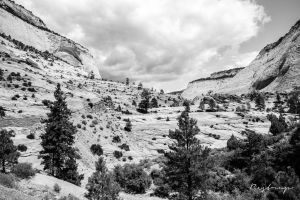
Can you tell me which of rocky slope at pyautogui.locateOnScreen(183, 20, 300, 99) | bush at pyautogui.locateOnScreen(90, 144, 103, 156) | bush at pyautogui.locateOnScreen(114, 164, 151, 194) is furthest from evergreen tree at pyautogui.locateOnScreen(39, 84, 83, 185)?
rocky slope at pyautogui.locateOnScreen(183, 20, 300, 99)

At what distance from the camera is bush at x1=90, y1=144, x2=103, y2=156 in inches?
1916

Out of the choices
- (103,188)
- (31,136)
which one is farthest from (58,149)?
(31,136)

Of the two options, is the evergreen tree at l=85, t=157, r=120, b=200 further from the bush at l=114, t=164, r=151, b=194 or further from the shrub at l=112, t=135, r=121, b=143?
Answer: the shrub at l=112, t=135, r=121, b=143

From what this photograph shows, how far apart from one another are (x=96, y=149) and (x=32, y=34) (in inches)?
5396

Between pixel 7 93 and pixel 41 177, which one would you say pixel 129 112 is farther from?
pixel 41 177

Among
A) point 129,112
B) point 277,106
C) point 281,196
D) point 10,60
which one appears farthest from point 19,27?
point 281,196

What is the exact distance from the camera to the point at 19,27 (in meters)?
155

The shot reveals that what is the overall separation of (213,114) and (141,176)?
5560cm

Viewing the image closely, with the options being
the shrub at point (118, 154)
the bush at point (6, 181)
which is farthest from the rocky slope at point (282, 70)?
the bush at point (6, 181)

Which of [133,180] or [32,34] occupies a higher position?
[32,34]

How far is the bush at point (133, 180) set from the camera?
1391 inches

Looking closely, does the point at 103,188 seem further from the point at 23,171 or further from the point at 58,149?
the point at 58,149

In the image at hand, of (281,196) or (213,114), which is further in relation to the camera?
(213,114)

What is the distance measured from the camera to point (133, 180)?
35688 mm
